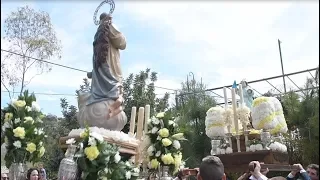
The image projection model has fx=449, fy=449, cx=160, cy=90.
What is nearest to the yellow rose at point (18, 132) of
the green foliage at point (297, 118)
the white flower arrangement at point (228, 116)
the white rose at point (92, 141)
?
the white rose at point (92, 141)

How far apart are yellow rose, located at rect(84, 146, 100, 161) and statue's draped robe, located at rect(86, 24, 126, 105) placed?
3.42m

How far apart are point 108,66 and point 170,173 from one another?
2502mm

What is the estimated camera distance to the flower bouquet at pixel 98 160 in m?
3.48

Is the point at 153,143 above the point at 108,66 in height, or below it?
below

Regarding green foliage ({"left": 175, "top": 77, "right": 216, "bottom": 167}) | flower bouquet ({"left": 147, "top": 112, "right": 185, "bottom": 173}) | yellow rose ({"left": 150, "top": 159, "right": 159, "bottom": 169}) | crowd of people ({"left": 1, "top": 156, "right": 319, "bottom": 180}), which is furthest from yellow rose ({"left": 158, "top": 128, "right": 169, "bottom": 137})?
green foliage ({"left": 175, "top": 77, "right": 216, "bottom": 167})

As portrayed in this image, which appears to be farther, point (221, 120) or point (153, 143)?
point (221, 120)

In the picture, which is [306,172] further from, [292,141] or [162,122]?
[292,141]

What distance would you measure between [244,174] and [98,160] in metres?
1.34

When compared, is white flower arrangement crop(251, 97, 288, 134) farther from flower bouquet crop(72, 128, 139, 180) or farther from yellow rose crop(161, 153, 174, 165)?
flower bouquet crop(72, 128, 139, 180)

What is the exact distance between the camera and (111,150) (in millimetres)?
3652

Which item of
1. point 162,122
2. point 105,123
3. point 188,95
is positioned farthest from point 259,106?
point 188,95

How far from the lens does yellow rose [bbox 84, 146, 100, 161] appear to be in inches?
136

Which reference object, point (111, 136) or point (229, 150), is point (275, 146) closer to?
point (229, 150)

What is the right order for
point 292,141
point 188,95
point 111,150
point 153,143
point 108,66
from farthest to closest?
point 188,95, point 292,141, point 108,66, point 153,143, point 111,150
